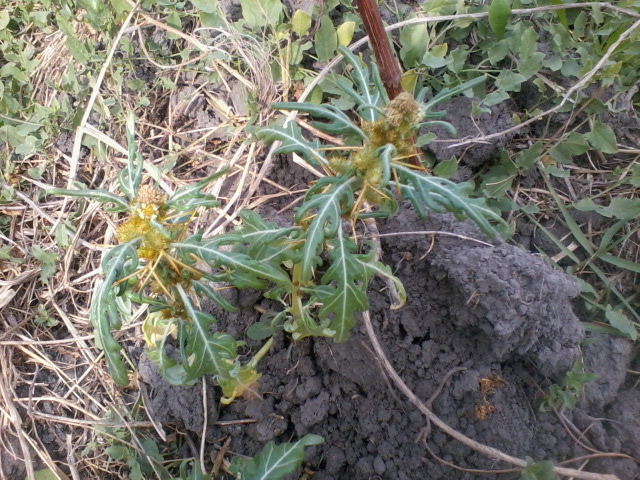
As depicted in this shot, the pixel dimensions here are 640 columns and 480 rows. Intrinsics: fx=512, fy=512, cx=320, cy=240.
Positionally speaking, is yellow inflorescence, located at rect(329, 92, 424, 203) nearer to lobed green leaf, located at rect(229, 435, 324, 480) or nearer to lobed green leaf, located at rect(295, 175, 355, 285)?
lobed green leaf, located at rect(295, 175, 355, 285)

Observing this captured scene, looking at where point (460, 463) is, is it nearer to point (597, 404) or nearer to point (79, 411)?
point (597, 404)

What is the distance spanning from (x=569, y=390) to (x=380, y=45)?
5.11ft

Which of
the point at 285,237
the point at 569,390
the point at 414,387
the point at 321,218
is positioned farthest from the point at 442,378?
the point at 321,218

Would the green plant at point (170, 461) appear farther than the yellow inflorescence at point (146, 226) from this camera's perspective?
Yes

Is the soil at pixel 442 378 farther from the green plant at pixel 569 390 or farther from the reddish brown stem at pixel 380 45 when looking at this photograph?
the reddish brown stem at pixel 380 45

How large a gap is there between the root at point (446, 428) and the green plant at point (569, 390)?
0.23 m

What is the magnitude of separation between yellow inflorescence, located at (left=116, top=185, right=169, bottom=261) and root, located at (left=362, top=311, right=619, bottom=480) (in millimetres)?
898

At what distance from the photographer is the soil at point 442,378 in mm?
2018

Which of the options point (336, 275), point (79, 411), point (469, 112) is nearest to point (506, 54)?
point (469, 112)

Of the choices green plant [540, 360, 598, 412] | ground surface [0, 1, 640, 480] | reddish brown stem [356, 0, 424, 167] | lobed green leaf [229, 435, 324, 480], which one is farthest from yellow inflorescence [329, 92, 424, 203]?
green plant [540, 360, 598, 412]

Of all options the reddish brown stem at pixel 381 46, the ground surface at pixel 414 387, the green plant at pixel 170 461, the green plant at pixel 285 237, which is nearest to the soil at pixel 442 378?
the ground surface at pixel 414 387

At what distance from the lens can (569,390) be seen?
201 cm

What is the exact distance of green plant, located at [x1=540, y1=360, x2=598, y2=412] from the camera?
1.98 metres

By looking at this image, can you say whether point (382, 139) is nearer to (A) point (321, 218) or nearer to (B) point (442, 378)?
(A) point (321, 218)
